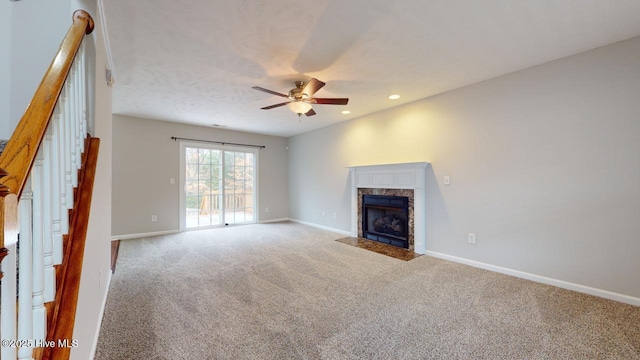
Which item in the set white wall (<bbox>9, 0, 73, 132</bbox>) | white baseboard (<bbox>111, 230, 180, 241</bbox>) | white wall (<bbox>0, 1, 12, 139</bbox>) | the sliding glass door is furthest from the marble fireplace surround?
white wall (<bbox>0, 1, 12, 139</bbox>)

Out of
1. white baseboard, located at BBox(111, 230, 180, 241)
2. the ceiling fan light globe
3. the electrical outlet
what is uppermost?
the ceiling fan light globe

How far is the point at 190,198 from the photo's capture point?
555 cm

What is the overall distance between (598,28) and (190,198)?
6.46 metres

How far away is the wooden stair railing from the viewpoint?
0.59 meters

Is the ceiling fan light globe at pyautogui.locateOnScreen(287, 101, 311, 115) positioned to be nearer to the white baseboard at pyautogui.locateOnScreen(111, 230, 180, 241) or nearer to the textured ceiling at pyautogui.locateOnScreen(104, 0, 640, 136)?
the textured ceiling at pyautogui.locateOnScreen(104, 0, 640, 136)

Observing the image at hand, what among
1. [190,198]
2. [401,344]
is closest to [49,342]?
[401,344]

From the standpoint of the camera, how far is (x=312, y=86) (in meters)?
2.81

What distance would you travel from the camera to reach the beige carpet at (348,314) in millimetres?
1720

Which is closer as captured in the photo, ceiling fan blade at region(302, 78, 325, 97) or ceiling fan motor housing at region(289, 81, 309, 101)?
ceiling fan blade at region(302, 78, 325, 97)

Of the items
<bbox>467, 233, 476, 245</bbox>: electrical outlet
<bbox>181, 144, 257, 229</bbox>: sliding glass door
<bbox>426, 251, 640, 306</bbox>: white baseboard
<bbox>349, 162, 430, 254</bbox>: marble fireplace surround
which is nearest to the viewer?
<bbox>426, 251, 640, 306</bbox>: white baseboard

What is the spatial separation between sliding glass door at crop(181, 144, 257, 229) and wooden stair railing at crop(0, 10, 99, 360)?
4447 millimetres

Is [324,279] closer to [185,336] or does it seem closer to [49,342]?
[185,336]

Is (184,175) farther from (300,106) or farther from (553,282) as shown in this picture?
(553,282)

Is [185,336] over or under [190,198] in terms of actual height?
under
